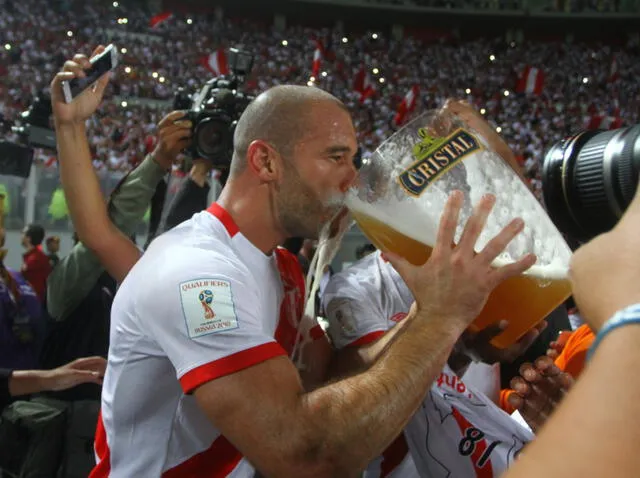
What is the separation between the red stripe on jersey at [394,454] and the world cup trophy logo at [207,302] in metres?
0.56

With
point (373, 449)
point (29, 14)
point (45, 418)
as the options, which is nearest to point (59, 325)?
point (45, 418)

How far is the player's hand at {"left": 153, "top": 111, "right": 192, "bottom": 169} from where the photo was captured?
218 centimetres

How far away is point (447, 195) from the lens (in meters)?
0.94

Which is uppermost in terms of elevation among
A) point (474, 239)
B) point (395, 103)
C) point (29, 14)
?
point (474, 239)

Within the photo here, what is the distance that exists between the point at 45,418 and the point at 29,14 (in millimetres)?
17731

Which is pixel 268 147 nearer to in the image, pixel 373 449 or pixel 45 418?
pixel 373 449

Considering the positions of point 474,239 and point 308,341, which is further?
point 308,341

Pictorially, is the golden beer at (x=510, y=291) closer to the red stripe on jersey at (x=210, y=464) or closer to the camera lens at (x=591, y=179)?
the camera lens at (x=591, y=179)

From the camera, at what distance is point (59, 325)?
2.50 meters

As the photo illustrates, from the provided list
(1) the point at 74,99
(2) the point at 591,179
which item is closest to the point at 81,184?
(1) the point at 74,99

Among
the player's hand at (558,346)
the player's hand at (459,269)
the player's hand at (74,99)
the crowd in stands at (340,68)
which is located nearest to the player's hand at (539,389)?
the player's hand at (558,346)

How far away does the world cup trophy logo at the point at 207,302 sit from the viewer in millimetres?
1032

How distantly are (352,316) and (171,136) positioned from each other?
1105mm

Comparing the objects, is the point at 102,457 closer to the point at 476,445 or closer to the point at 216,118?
the point at 476,445
